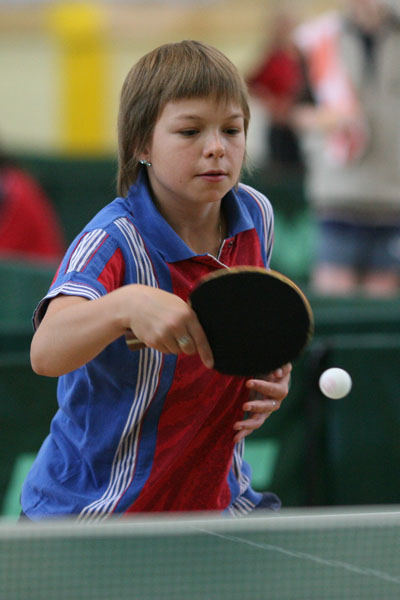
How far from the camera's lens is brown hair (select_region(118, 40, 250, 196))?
1862 mm

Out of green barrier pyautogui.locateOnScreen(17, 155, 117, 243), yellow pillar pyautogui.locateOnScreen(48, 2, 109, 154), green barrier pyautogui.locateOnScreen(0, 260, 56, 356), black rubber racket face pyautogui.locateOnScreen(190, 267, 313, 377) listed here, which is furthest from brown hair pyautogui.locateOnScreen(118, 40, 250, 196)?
yellow pillar pyautogui.locateOnScreen(48, 2, 109, 154)

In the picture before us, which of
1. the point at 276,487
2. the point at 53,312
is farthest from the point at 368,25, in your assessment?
the point at 53,312

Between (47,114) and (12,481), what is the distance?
1455 centimetres

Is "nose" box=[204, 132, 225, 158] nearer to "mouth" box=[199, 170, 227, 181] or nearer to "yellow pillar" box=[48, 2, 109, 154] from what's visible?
"mouth" box=[199, 170, 227, 181]

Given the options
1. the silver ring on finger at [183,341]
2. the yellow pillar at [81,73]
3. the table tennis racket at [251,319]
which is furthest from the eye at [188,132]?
the yellow pillar at [81,73]

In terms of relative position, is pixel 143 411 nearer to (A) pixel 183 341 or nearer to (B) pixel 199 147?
(A) pixel 183 341

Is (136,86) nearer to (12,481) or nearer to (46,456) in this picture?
(46,456)

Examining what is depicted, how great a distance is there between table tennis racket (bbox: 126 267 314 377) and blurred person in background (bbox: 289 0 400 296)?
3401 mm

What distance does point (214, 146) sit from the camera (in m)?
1.83

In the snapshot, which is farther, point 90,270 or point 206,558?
point 90,270

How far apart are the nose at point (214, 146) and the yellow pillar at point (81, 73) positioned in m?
13.8

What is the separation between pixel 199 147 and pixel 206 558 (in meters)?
0.73

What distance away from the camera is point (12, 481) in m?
3.20

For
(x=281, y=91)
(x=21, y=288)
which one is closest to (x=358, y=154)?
(x=21, y=288)
